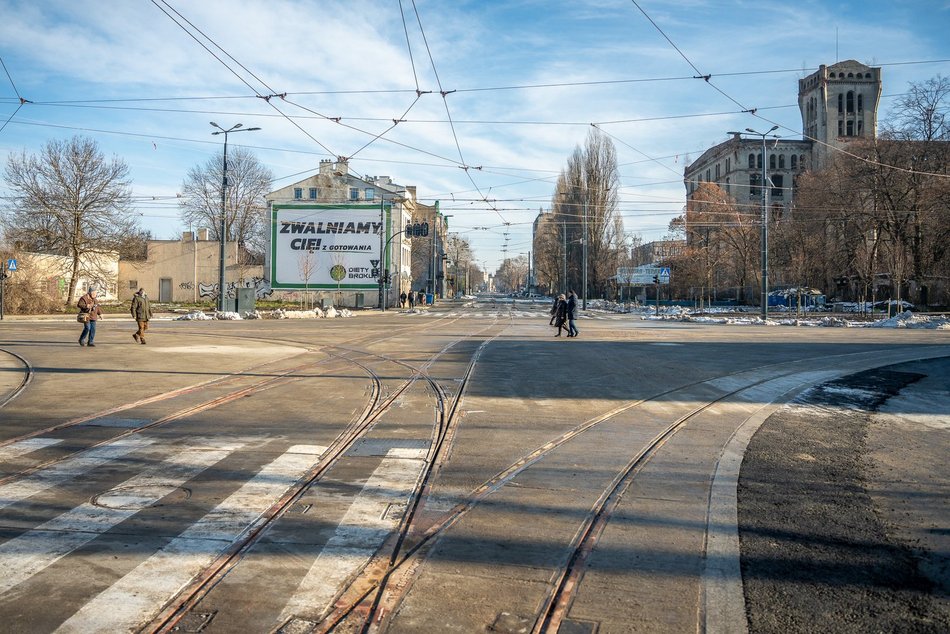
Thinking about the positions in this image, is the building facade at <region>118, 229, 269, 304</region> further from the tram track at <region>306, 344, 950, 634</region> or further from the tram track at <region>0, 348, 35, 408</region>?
the tram track at <region>306, 344, 950, 634</region>

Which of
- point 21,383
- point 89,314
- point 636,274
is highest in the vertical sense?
point 636,274

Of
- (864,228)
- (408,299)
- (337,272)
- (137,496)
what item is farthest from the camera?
(337,272)

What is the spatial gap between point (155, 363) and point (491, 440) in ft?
33.1

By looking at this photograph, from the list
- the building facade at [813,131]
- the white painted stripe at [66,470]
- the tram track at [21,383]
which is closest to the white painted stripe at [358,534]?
the white painted stripe at [66,470]

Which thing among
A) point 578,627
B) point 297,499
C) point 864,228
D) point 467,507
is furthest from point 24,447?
point 864,228

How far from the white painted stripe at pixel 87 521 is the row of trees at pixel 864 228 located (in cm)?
4083

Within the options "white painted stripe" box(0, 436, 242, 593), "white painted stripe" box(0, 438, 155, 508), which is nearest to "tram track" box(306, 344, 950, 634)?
"white painted stripe" box(0, 436, 242, 593)

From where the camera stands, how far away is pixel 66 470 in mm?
6504

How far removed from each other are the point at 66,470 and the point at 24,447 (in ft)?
4.35

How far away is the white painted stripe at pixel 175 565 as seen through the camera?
3.62 metres

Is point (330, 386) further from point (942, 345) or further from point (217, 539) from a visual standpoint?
point (942, 345)

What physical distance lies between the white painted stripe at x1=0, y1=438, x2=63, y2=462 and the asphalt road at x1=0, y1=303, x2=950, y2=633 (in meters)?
0.05

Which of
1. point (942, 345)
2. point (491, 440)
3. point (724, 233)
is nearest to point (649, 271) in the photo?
point (724, 233)

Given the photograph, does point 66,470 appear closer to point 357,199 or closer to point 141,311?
point 141,311
